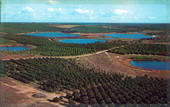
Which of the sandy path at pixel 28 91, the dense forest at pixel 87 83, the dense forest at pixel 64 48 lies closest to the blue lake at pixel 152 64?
the dense forest at pixel 87 83

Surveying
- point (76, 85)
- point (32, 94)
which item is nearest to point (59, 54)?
point (76, 85)

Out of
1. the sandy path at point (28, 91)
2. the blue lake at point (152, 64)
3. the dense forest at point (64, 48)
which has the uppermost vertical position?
the dense forest at point (64, 48)

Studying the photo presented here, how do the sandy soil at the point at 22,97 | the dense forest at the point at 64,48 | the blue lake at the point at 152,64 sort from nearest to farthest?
the sandy soil at the point at 22,97 < the blue lake at the point at 152,64 < the dense forest at the point at 64,48

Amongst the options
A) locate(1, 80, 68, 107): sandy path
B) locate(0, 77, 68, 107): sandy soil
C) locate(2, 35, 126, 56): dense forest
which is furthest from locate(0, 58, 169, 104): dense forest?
locate(2, 35, 126, 56): dense forest

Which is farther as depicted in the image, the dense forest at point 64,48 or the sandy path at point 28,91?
the dense forest at point 64,48

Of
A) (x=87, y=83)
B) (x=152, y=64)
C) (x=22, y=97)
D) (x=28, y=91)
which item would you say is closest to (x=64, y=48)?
(x=152, y=64)

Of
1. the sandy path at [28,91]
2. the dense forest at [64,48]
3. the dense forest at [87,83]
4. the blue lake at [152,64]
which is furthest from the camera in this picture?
the dense forest at [64,48]

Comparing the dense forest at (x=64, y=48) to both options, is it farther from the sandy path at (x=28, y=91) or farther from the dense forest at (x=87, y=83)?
the sandy path at (x=28, y=91)

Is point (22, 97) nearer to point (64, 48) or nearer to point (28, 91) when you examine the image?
point (28, 91)

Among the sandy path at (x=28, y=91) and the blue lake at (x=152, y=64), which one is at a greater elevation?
the blue lake at (x=152, y=64)

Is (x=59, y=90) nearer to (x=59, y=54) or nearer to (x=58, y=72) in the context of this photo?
(x=58, y=72)
